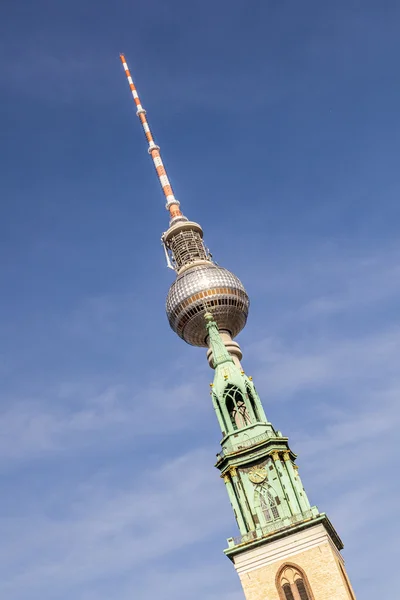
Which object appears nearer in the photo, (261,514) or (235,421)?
(261,514)

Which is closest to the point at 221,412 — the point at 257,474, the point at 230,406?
the point at 230,406

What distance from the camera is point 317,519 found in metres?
81.4

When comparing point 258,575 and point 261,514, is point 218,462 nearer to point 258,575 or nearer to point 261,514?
point 261,514

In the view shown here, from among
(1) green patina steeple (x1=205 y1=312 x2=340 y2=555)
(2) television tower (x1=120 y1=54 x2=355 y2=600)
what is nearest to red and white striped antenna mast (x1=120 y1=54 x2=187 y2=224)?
(2) television tower (x1=120 y1=54 x2=355 y2=600)

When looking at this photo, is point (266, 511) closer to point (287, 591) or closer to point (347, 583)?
point (287, 591)

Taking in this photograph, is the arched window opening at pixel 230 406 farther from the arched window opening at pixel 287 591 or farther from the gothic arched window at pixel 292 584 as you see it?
the arched window opening at pixel 287 591

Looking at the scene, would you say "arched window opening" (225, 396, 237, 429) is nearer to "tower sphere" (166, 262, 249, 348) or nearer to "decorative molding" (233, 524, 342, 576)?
"decorative molding" (233, 524, 342, 576)

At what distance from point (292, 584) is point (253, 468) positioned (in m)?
15.1

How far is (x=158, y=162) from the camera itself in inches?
6078

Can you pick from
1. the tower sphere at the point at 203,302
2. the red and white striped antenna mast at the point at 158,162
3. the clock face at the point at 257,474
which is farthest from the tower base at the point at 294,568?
the red and white striped antenna mast at the point at 158,162

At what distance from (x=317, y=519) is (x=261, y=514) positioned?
24.2ft

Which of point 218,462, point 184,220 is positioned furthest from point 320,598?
point 184,220

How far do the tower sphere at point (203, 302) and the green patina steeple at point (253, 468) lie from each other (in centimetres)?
3207

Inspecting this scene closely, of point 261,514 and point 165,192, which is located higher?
point 165,192
